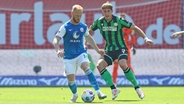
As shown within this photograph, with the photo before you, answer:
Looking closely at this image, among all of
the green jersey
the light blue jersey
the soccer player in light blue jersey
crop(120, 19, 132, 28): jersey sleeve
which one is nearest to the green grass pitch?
the soccer player in light blue jersey

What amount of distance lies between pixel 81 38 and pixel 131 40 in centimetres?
702

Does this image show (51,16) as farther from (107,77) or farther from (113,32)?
(107,77)

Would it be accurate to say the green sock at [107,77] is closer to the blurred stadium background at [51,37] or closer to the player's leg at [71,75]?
the player's leg at [71,75]

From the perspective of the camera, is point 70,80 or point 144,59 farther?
point 144,59

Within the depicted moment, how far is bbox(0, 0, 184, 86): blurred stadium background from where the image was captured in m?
23.3

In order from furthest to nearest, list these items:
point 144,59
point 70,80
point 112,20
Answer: point 144,59, point 112,20, point 70,80

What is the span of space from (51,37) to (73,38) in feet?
35.3

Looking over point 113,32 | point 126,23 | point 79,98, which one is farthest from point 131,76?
point 79,98

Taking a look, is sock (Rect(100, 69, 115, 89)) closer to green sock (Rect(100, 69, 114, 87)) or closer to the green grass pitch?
green sock (Rect(100, 69, 114, 87))

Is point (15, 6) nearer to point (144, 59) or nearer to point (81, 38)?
point (144, 59)

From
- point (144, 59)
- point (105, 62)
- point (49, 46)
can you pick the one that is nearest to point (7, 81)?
point (49, 46)

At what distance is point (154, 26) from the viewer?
24.0 metres

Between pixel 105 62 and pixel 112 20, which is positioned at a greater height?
pixel 112 20

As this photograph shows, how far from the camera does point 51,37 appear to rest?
24.3 meters
